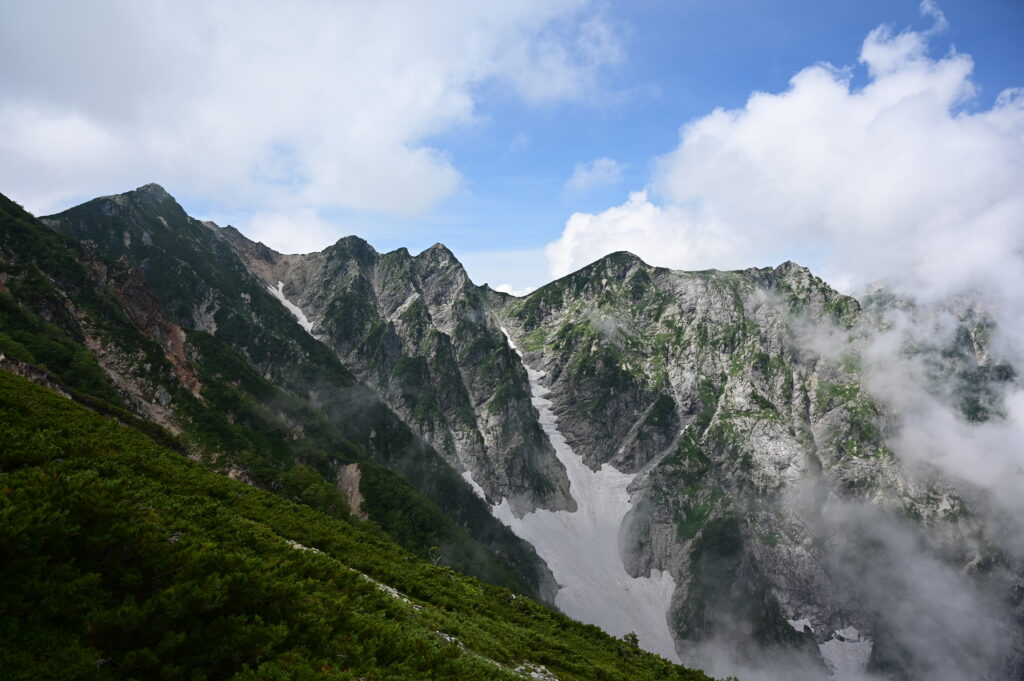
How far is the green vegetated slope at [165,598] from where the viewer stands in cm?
1220

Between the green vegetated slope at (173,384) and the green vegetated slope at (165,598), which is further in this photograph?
the green vegetated slope at (173,384)

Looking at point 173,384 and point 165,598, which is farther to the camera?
point 173,384

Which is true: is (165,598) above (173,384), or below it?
below

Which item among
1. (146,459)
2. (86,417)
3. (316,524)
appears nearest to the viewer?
(146,459)

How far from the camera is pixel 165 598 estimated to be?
13648 mm

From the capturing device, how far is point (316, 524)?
40.0 m

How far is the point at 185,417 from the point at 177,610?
122 m

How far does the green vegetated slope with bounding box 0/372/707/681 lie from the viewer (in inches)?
480

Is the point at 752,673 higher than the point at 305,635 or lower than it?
lower

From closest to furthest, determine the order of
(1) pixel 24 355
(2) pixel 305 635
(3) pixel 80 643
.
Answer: (3) pixel 80 643
(2) pixel 305 635
(1) pixel 24 355

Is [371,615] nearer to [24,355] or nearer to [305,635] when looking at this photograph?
[305,635]

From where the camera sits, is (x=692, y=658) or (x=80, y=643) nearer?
(x=80, y=643)

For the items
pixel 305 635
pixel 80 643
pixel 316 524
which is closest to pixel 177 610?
pixel 80 643

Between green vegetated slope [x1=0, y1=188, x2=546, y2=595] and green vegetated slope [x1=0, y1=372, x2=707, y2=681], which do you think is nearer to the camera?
green vegetated slope [x1=0, y1=372, x2=707, y2=681]
